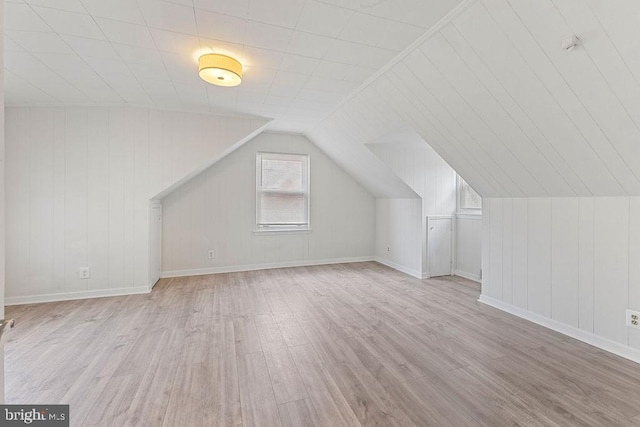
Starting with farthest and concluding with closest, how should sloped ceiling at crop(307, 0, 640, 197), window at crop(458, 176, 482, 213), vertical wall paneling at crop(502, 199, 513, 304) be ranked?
window at crop(458, 176, 482, 213) → vertical wall paneling at crop(502, 199, 513, 304) → sloped ceiling at crop(307, 0, 640, 197)

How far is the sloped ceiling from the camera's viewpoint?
62.3 inches

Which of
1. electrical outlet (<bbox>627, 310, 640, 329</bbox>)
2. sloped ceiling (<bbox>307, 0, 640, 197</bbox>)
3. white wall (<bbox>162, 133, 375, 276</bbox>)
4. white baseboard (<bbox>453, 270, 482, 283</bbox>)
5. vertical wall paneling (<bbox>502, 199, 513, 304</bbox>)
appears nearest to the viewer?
sloped ceiling (<bbox>307, 0, 640, 197</bbox>)

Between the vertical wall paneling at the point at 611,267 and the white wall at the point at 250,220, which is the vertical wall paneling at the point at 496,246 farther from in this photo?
the white wall at the point at 250,220

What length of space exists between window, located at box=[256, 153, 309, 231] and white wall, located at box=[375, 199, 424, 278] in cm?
156

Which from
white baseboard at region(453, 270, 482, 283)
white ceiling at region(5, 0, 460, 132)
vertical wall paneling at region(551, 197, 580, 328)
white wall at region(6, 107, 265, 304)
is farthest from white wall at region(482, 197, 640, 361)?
white wall at region(6, 107, 265, 304)

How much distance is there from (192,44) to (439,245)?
4.26 metres

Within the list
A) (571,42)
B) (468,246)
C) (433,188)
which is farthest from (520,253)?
(571,42)

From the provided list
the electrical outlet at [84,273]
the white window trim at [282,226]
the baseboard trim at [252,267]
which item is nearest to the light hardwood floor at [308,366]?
the electrical outlet at [84,273]

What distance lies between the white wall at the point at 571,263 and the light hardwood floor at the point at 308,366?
20cm

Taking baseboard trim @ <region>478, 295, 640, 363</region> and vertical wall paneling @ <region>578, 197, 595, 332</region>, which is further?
vertical wall paneling @ <region>578, 197, 595, 332</region>

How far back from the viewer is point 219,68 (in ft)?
7.68

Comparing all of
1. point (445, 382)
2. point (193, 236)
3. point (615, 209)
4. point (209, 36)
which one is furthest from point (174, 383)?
point (615, 209)

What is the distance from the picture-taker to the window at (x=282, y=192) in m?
5.09

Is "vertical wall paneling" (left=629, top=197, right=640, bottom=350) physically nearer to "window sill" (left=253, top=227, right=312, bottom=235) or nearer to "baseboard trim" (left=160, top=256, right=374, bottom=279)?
"baseboard trim" (left=160, top=256, right=374, bottom=279)
